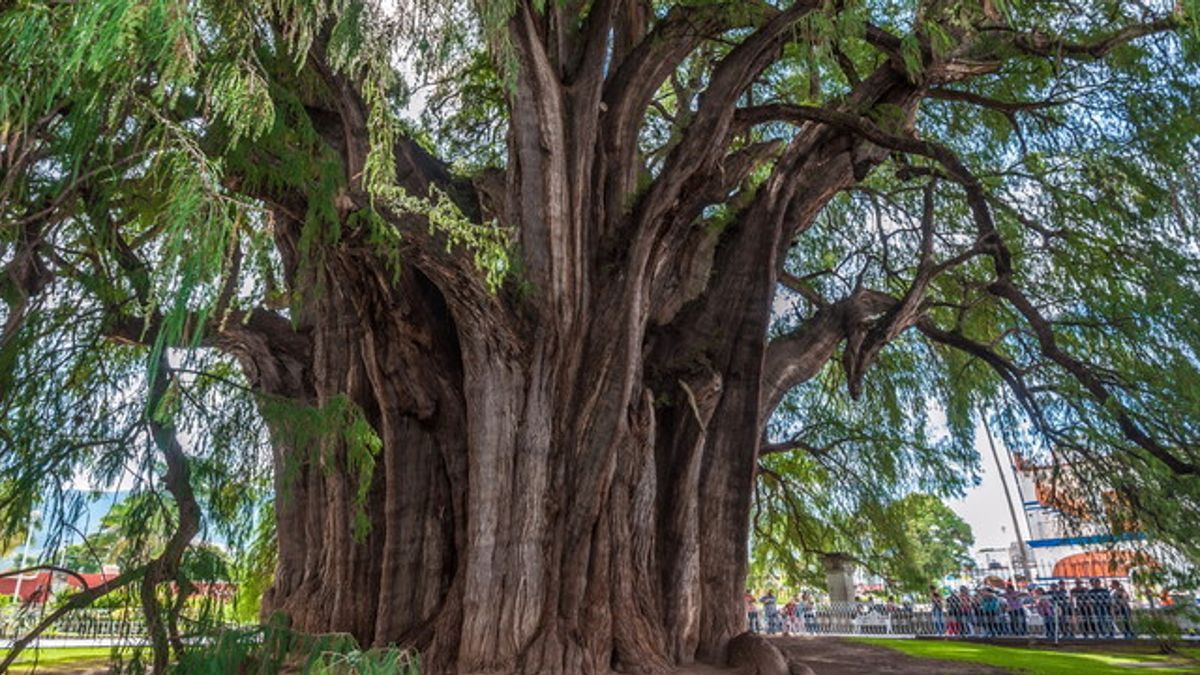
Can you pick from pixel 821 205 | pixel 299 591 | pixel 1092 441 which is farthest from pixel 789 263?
pixel 299 591

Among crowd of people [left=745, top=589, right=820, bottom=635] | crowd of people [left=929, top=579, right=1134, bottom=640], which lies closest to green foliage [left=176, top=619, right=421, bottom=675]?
crowd of people [left=929, top=579, right=1134, bottom=640]

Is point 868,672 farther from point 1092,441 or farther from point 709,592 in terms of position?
point 1092,441

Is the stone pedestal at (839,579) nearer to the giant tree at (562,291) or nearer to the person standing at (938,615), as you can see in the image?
the person standing at (938,615)

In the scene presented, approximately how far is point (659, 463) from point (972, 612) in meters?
8.72

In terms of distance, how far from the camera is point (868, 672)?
514 centimetres

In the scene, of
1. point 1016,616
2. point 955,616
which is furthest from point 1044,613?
point 955,616

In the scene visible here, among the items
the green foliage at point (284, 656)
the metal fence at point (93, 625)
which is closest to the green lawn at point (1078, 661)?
the green foliage at point (284, 656)

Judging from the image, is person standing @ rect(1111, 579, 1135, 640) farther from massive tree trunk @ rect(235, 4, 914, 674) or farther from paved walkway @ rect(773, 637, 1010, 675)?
massive tree trunk @ rect(235, 4, 914, 674)

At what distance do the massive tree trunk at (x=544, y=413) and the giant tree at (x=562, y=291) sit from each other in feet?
0.07

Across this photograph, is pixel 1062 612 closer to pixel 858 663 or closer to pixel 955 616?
pixel 955 616

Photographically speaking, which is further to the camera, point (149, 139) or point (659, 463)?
point (659, 463)

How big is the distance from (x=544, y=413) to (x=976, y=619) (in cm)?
1002

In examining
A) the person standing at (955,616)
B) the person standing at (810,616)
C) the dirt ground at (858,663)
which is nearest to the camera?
the dirt ground at (858,663)

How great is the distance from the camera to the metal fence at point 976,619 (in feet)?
32.6
